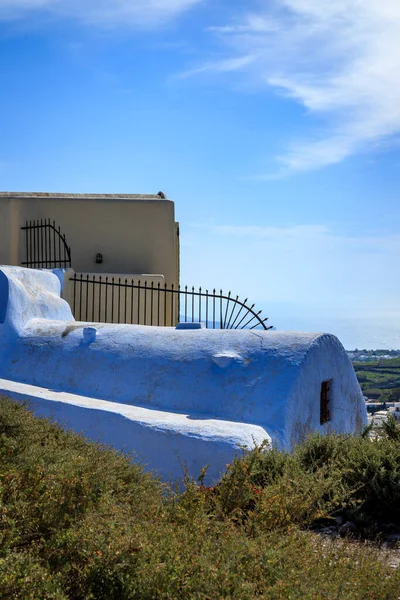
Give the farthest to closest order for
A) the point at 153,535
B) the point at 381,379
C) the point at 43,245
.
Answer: the point at 381,379 < the point at 43,245 < the point at 153,535

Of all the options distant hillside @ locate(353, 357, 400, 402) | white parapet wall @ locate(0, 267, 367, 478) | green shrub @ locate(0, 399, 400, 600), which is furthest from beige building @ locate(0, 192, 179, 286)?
distant hillside @ locate(353, 357, 400, 402)

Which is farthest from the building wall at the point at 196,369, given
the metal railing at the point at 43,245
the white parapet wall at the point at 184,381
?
the metal railing at the point at 43,245

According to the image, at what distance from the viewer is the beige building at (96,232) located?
1587cm

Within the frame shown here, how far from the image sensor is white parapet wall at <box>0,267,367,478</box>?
800 centimetres

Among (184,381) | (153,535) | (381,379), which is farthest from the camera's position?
(381,379)

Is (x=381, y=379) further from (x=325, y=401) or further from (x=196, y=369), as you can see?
(x=196, y=369)

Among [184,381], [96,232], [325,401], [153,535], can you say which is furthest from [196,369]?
[96,232]

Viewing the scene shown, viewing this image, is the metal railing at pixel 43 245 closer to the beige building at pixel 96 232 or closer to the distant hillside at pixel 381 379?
the beige building at pixel 96 232

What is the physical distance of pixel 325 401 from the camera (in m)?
9.22

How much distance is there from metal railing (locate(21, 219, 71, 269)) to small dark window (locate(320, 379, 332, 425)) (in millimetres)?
8046

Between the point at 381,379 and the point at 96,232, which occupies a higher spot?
the point at 96,232

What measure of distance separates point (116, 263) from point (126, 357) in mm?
6969

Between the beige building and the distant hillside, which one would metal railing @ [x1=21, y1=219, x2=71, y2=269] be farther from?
the distant hillside

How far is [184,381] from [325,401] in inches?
74.1
